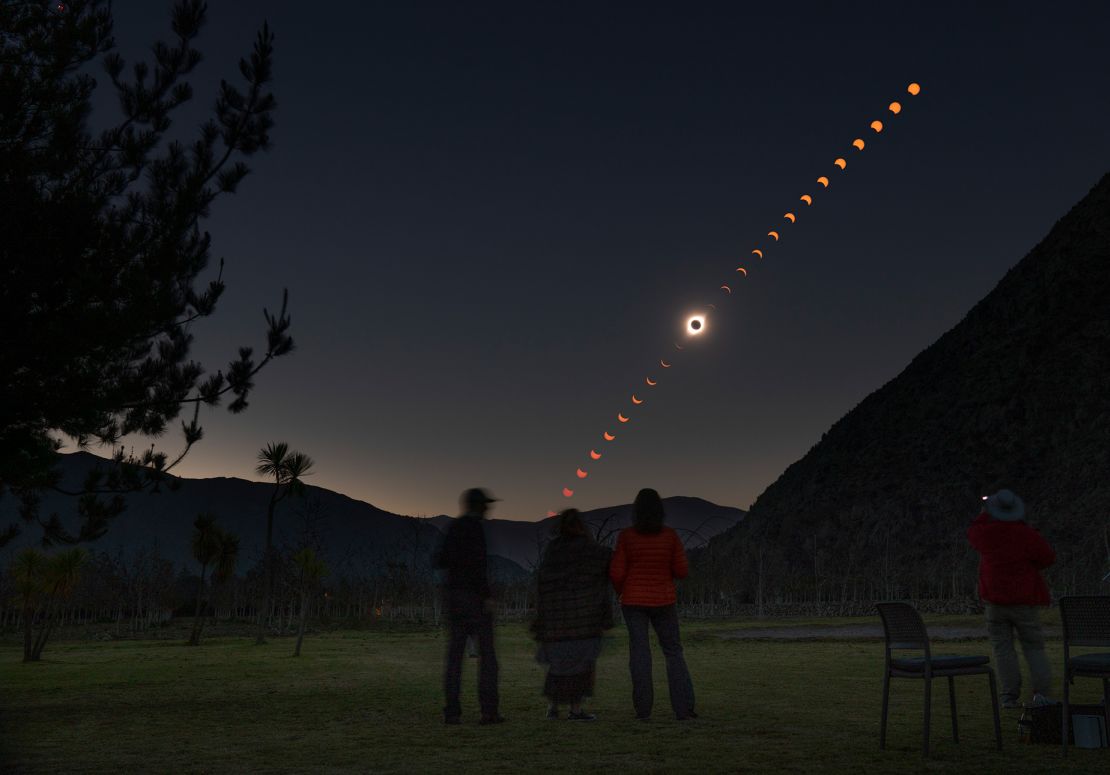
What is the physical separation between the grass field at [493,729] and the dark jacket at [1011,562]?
1078 mm

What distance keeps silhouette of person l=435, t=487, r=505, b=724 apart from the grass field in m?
0.38

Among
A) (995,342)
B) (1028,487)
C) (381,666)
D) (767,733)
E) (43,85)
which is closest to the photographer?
(767,733)

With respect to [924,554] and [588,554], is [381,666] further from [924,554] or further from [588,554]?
[924,554]

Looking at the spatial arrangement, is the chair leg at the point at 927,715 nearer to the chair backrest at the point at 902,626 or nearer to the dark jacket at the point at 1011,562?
the chair backrest at the point at 902,626

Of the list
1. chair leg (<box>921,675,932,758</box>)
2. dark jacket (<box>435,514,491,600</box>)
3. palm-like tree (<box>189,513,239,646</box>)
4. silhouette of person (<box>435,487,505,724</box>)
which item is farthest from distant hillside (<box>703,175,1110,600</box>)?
chair leg (<box>921,675,932,758</box>)

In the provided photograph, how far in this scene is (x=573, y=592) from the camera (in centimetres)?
928

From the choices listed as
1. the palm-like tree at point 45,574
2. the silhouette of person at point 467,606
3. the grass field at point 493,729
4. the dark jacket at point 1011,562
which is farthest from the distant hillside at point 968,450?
the silhouette of person at point 467,606

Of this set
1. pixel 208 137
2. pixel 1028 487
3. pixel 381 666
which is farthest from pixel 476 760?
pixel 1028 487

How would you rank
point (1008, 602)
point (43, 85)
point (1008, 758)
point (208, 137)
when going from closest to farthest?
point (1008, 758) < point (1008, 602) < point (43, 85) < point (208, 137)

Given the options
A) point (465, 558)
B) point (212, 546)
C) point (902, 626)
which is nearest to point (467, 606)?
→ point (465, 558)

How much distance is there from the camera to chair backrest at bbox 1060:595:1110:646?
260 inches

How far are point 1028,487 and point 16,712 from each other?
104m

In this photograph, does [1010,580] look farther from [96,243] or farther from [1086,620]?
[96,243]

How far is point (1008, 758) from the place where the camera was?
21.6ft
